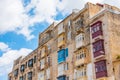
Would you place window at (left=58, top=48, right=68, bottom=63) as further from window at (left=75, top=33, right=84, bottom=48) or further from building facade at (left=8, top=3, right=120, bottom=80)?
window at (left=75, top=33, right=84, bottom=48)

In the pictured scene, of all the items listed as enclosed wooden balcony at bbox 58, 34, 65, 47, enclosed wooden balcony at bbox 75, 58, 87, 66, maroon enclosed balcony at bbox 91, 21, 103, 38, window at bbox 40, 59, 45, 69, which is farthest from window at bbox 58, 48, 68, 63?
maroon enclosed balcony at bbox 91, 21, 103, 38

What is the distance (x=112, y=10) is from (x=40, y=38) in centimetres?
3037

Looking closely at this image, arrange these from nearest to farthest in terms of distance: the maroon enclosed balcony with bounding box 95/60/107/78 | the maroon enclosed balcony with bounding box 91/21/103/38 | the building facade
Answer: the maroon enclosed balcony with bounding box 95/60/107/78
the building facade
the maroon enclosed balcony with bounding box 91/21/103/38

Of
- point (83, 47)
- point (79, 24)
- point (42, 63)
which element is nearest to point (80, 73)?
point (83, 47)

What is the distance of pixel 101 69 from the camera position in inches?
1655

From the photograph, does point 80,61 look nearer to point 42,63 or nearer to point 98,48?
point 98,48

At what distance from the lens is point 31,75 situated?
72438 millimetres

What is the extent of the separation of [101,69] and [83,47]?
772 cm

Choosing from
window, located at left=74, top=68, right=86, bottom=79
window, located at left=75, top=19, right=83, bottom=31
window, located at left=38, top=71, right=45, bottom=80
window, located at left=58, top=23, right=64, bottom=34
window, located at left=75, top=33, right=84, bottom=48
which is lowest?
window, located at left=74, top=68, right=86, bottom=79

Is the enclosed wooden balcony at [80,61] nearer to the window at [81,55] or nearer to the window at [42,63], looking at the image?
the window at [81,55]

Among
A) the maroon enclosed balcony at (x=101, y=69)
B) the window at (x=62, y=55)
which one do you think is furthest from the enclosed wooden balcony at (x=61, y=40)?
the maroon enclosed balcony at (x=101, y=69)

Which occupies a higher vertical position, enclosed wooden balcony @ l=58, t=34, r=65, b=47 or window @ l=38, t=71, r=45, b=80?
enclosed wooden balcony @ l=58, t=34, r=65, b=47

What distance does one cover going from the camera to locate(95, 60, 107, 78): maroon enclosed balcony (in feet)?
135

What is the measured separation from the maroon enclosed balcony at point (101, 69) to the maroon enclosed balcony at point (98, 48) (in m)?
1.73
